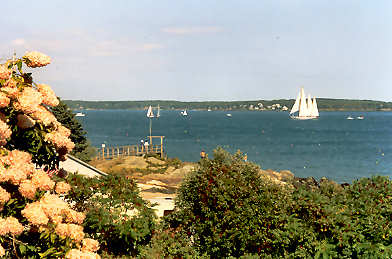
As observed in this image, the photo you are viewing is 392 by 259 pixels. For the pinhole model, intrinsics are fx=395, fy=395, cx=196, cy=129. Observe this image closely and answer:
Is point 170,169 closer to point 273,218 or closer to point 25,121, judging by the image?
point 273,218

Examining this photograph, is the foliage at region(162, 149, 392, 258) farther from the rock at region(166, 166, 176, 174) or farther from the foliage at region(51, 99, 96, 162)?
the foliage at region(51, 99, 96, 162)

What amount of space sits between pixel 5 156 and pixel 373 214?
6755mm

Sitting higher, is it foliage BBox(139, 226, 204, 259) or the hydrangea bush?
the hydrangea bush

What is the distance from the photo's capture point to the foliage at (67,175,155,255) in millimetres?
8148

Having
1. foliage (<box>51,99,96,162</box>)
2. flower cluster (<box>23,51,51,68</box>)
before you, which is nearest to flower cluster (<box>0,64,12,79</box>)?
flower cluster (<box>23,51,51,68</box>)

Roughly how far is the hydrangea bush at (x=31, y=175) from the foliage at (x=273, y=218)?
3.31 m

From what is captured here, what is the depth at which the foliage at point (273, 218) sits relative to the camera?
7605mm

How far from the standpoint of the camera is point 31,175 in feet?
16.0

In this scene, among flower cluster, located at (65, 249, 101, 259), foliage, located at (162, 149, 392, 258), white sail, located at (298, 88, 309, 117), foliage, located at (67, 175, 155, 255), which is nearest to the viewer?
flower cluster, located at (65, 249, 101, 259)

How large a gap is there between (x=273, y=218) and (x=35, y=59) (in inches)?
213

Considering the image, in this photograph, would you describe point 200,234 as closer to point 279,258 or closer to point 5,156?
point 279,258

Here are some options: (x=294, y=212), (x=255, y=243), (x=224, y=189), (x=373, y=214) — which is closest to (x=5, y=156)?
(x=224, y=189)

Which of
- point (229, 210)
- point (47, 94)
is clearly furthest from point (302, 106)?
point (47, 94)

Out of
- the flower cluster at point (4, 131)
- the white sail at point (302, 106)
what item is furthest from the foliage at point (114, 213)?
the white sail at point (302, 106)
